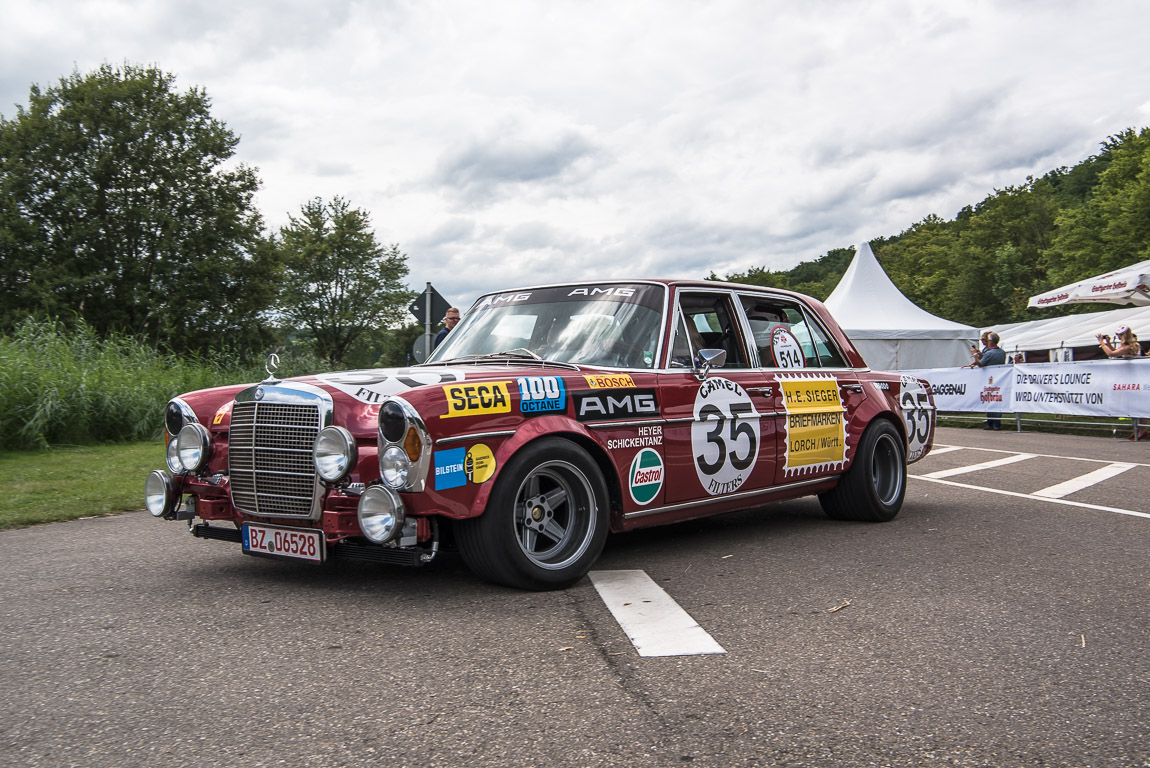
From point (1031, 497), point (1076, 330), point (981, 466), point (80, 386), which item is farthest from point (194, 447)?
point (1076, 330)

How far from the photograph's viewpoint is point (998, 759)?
2.35 metres

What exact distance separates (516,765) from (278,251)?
1647 inches

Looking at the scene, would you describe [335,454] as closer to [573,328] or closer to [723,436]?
[573,328]

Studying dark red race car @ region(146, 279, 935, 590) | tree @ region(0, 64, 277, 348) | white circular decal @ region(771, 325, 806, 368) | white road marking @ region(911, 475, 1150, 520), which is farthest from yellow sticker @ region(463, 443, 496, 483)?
tree @ region(0, 64, 277, 348)

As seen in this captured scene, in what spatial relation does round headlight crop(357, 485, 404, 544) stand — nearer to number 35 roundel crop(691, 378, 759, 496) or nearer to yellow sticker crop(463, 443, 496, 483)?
yellow sticker crop(463, 443, 496, 483)

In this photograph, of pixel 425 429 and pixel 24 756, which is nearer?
pixel 24 756

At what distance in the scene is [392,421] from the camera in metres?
3.78

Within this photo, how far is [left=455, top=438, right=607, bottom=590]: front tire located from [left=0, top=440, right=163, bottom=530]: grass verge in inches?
172

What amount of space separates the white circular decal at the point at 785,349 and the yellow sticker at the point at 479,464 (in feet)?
8.65

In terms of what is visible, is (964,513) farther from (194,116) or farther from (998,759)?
(194,116)

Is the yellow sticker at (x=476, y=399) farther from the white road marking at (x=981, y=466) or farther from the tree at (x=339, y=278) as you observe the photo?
the tree at (x=339, y=278)

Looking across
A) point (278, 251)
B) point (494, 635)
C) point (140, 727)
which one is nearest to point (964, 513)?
point (494, 635)

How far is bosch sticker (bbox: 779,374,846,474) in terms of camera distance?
5.76m

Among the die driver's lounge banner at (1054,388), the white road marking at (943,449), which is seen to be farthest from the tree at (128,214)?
the white road marking at (943,449)
